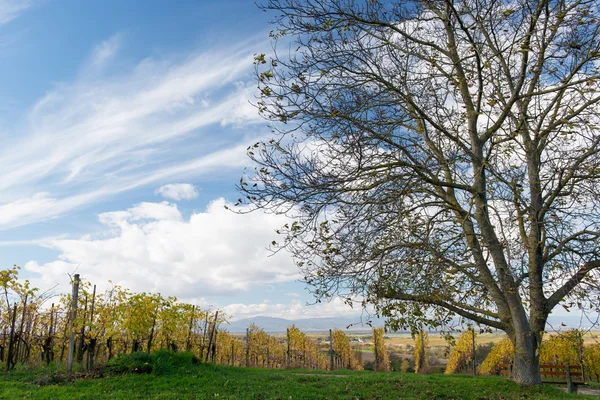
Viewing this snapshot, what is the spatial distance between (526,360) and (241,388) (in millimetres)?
6841

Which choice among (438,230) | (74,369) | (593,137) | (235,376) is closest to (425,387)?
(438,230)

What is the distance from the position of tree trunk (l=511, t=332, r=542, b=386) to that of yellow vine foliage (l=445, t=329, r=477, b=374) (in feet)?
45.3

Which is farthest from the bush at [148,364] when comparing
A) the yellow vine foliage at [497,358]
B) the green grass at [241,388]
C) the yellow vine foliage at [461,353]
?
the yellow vine foliage at [461,353]

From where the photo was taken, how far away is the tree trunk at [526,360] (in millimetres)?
10016

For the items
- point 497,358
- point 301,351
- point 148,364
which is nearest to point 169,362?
point 148,364

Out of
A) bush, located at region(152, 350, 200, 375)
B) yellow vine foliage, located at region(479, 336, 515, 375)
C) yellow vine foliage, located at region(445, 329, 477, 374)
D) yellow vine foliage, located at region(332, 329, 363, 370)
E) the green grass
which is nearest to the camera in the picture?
the green grass

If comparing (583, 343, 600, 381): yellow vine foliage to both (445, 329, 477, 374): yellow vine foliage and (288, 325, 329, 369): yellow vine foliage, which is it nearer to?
(445, 329, 477, 374): yellow vine foliage

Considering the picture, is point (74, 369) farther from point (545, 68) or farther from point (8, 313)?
point (545, 68)

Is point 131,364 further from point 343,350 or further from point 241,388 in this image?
point 343,350

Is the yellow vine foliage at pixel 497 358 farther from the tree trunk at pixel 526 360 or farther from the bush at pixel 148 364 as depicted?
the bush at pixel 148 364

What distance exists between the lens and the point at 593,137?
8945 mm

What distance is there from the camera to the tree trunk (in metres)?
10.0

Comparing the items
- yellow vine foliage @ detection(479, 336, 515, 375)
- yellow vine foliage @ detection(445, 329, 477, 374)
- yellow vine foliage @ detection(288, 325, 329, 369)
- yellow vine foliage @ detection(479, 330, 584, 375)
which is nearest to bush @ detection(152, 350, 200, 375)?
yellow vine foliage @ detection(288, 325, 329, 369)

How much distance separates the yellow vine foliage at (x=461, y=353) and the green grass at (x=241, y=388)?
14837 millimetres
